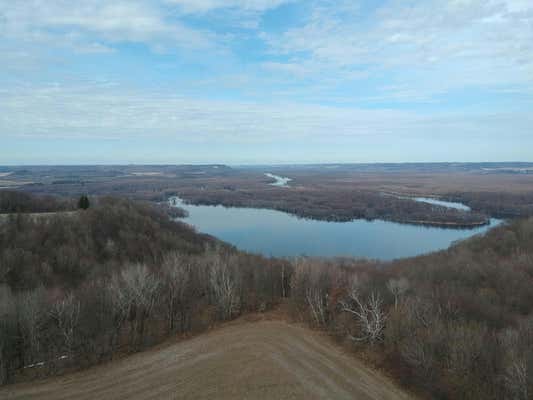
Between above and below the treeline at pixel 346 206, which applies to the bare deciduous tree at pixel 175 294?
above

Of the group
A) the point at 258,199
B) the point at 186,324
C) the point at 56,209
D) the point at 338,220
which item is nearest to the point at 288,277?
the point at 186,324

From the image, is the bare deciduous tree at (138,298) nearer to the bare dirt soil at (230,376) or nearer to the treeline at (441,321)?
the bare dirt soil at (230,376)

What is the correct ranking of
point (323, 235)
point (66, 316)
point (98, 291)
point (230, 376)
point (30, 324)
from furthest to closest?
point (323, 235)
point (98, 291)
point (66, 316)
point (30, 324)
point (230, 376)

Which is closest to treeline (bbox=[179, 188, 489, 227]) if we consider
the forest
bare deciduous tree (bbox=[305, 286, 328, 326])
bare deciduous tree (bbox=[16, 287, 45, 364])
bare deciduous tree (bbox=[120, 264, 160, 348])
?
the forest

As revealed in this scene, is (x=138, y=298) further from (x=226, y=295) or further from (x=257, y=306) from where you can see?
(x=257, y=306)

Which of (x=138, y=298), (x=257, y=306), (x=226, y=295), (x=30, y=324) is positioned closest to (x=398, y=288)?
(x=257, y=306)

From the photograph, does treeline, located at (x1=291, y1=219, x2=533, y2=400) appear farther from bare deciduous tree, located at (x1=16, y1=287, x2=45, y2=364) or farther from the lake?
the lake

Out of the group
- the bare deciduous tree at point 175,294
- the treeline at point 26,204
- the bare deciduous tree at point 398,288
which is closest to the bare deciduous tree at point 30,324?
the bare deciduous tree at point 175,294
